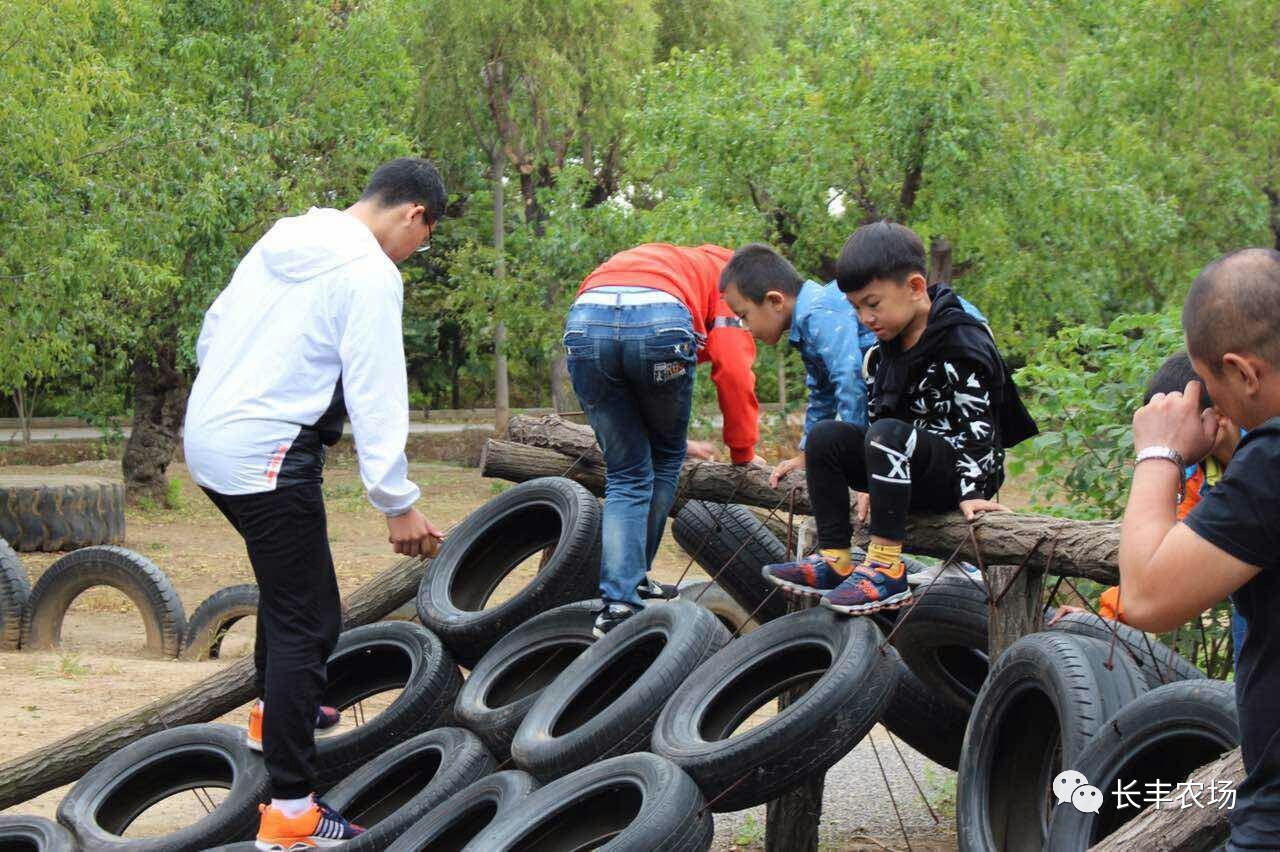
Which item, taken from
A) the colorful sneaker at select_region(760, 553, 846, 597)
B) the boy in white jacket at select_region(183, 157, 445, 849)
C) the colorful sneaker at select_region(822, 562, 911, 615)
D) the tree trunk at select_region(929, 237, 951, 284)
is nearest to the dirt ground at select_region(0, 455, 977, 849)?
the colorful sneaker at select_region(760, 553, 846, 597)

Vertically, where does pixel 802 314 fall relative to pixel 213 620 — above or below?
above

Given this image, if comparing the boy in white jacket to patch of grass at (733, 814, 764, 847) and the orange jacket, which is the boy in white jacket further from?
patch of grass at (733, 814, 764, 847)

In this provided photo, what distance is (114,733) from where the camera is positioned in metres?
6.54

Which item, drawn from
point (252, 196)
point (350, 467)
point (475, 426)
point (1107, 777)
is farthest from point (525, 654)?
point (475, 426)

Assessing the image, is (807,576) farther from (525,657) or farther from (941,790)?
(941,790)

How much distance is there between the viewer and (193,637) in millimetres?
10695

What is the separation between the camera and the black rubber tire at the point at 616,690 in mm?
4820

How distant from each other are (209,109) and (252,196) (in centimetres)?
233

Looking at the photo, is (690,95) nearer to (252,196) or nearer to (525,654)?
(252,196)

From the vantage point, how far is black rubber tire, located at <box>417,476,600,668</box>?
5.92m

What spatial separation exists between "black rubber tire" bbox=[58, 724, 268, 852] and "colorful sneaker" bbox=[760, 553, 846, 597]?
2.13 m

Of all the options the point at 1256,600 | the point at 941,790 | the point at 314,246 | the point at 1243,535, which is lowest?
the point at 941,790

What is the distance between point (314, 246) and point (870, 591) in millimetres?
2087

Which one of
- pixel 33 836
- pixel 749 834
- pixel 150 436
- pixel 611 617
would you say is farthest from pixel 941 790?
pixel 150 436
